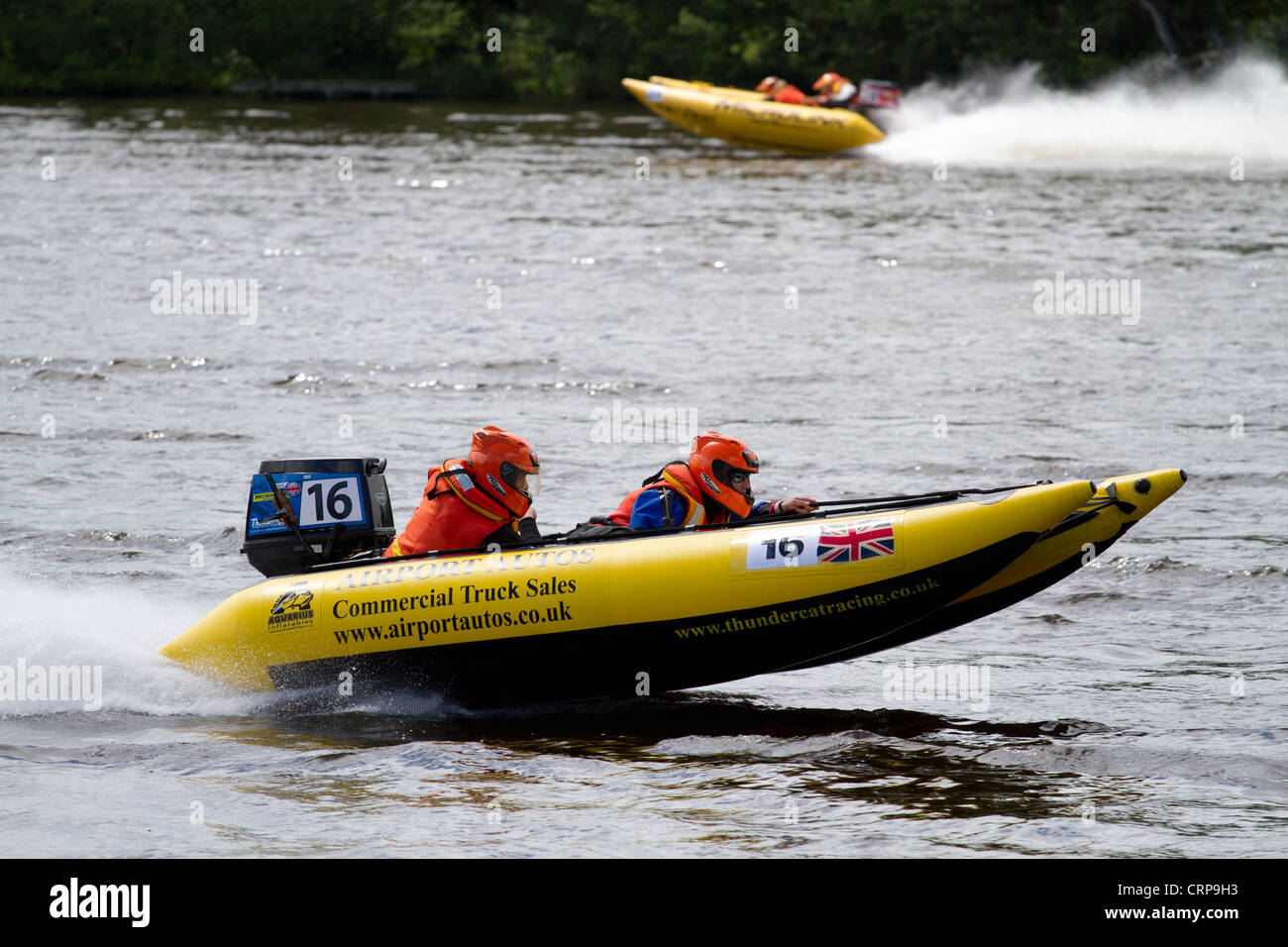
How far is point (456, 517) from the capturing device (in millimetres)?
8445

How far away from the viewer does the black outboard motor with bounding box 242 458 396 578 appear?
8.60 meters

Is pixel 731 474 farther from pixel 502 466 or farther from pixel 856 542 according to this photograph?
pixel 502 466

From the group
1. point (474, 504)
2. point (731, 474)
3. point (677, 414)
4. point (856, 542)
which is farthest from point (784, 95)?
point (856, 542)

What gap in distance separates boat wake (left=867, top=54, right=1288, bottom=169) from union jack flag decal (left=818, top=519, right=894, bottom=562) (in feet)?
80.7

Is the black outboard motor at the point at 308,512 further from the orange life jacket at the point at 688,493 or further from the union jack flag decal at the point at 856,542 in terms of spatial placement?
the union jack flag decal at the point at 856,542

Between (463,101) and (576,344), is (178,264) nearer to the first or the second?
(576,344)

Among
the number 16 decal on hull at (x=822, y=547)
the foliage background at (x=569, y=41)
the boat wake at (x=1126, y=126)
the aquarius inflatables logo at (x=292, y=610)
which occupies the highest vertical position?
the foliage background at (x=569, y=41)

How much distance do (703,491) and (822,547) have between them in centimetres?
84

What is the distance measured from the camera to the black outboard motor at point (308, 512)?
8602mm

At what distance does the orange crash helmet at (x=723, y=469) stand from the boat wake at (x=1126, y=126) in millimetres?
24306

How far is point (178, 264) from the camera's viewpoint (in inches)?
851

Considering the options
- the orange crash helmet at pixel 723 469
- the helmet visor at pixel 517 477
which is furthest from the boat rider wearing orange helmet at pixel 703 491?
the helmet visor at pixel 517 477

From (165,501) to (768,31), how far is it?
35.6 metres

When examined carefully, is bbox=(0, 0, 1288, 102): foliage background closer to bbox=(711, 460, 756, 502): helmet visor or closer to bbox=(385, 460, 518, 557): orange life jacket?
bbox=(711, 460, 756, 502): helmet visor
